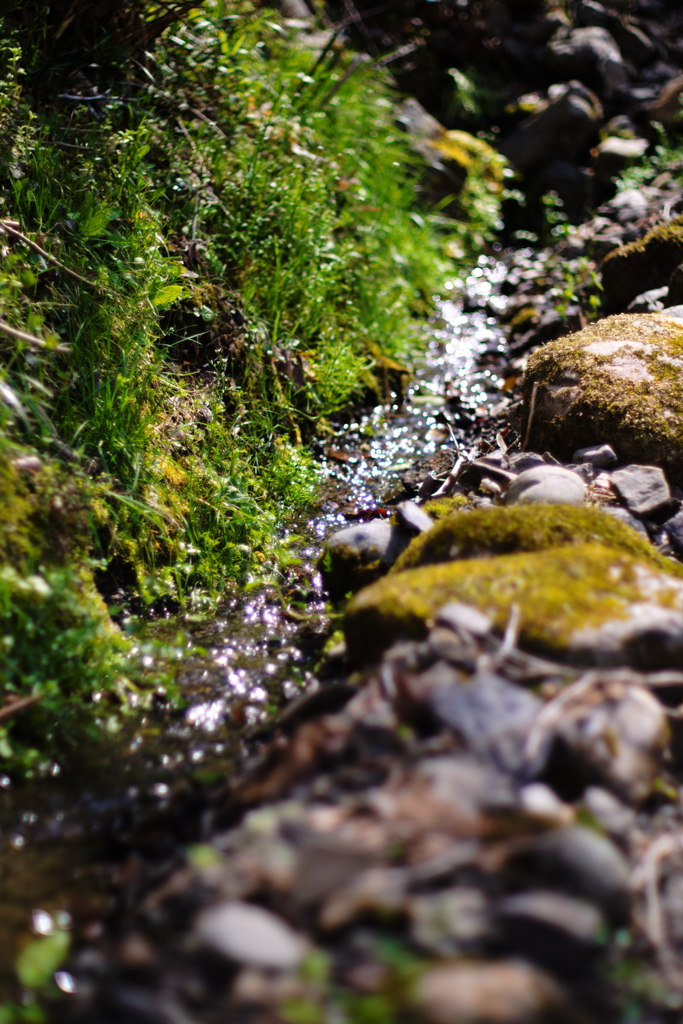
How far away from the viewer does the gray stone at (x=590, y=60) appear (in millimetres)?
8430

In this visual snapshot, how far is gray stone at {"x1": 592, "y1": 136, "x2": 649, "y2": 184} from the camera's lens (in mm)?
6852

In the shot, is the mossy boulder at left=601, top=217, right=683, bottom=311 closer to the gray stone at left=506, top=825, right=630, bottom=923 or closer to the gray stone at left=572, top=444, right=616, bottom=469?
the gray stone at left=572, top=444, right=616, bottom=469

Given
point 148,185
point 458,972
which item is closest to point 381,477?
point 148,185

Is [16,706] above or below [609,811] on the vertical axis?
below

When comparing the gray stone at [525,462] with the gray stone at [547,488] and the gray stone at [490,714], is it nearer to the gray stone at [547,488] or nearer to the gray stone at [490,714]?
the gray stone at [547,488]

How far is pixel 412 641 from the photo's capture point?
1.75 m

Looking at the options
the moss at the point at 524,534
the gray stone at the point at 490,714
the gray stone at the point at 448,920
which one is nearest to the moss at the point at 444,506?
the moss at the point at 524,534

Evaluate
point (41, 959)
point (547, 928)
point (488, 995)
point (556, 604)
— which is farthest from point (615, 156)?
point (41, 959)

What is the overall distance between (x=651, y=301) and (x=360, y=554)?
8.82 ft

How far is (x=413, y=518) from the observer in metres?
2.51

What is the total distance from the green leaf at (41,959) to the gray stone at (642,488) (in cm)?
212

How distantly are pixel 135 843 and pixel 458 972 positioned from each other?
0.80m

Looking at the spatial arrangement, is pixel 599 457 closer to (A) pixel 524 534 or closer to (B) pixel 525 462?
(B) pixel 525 462

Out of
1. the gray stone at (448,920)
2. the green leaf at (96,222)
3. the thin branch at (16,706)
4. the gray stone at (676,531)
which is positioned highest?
the gray stone at (676,531)
